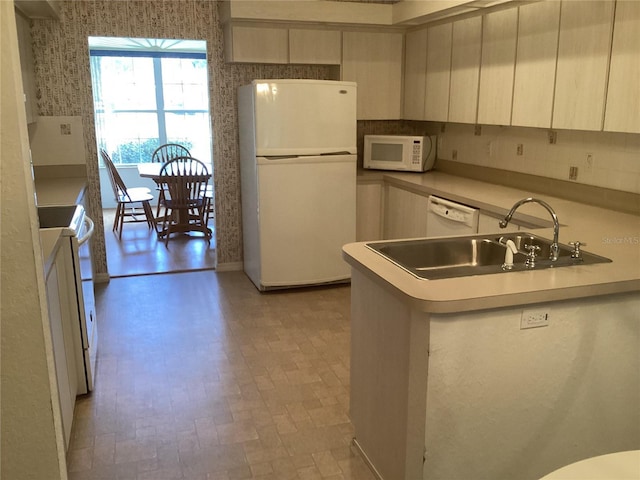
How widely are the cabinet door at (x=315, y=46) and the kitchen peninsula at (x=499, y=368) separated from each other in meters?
2.95

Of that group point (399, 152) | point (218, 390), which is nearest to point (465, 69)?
point (399, 152)

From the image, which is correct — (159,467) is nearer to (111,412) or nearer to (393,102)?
(111,412)

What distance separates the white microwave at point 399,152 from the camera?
4727 millimetres

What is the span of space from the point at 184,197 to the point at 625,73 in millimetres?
4451

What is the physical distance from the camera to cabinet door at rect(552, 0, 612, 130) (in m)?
2.85

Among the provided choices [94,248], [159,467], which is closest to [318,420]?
[159,467]

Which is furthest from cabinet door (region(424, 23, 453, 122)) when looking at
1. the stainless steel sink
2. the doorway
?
the doorway

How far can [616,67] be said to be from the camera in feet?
9.16

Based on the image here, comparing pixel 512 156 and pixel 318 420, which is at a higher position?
pixel 512 156

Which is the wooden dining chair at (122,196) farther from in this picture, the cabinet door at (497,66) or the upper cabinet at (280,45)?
the cabinet door at (497,66)

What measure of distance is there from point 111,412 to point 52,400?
1706 mm

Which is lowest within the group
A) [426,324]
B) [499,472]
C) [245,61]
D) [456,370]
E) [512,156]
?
[499,472]

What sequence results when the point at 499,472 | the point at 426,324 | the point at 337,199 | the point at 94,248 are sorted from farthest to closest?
the point at 94,248, the point at 337,199, the point at 499,472, the point at 426,324

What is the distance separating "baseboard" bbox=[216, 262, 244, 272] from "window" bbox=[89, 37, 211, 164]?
356 centimetres
